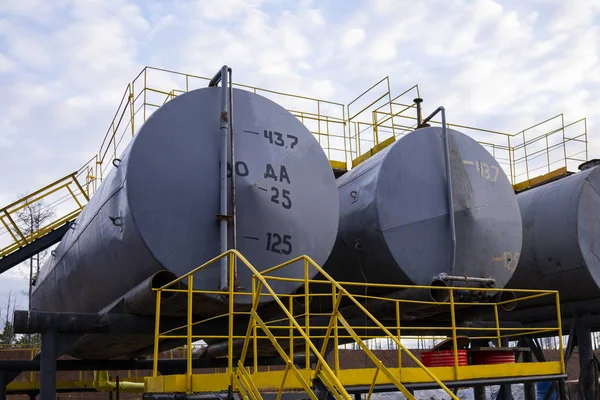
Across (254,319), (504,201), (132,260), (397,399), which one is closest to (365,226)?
(504,201)

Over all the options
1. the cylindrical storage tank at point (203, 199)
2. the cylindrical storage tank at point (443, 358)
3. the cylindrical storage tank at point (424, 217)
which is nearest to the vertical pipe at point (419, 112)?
the cylindrical storage tank at point (424, 217)

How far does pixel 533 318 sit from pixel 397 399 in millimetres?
16083

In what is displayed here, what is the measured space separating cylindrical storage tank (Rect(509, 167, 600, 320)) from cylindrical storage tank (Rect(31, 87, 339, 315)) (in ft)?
19.6

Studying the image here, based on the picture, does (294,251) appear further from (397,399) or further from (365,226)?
(397,399)

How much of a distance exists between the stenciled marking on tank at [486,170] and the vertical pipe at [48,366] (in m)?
6.69

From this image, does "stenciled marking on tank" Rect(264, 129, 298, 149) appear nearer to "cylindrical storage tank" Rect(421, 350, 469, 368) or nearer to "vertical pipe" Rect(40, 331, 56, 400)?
"cylindrical storage tank" Rect(421, 350, 469, 368)

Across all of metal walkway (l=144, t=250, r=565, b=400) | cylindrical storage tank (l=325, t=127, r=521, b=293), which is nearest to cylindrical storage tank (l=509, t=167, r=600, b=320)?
cylindrical storage tank (l=325, t=127, r=521, b=293)

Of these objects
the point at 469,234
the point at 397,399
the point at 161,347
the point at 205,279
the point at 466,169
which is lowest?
the point at 397,399

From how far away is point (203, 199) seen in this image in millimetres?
A: 8328

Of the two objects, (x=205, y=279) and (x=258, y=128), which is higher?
(x=258, y=128)

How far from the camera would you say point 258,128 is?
9023 mm

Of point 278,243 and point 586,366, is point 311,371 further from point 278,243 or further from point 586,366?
point 586,366

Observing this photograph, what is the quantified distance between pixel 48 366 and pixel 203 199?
282cm

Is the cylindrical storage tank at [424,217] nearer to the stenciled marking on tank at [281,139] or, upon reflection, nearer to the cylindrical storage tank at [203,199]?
the cylindrical storage tank at [203,199]
